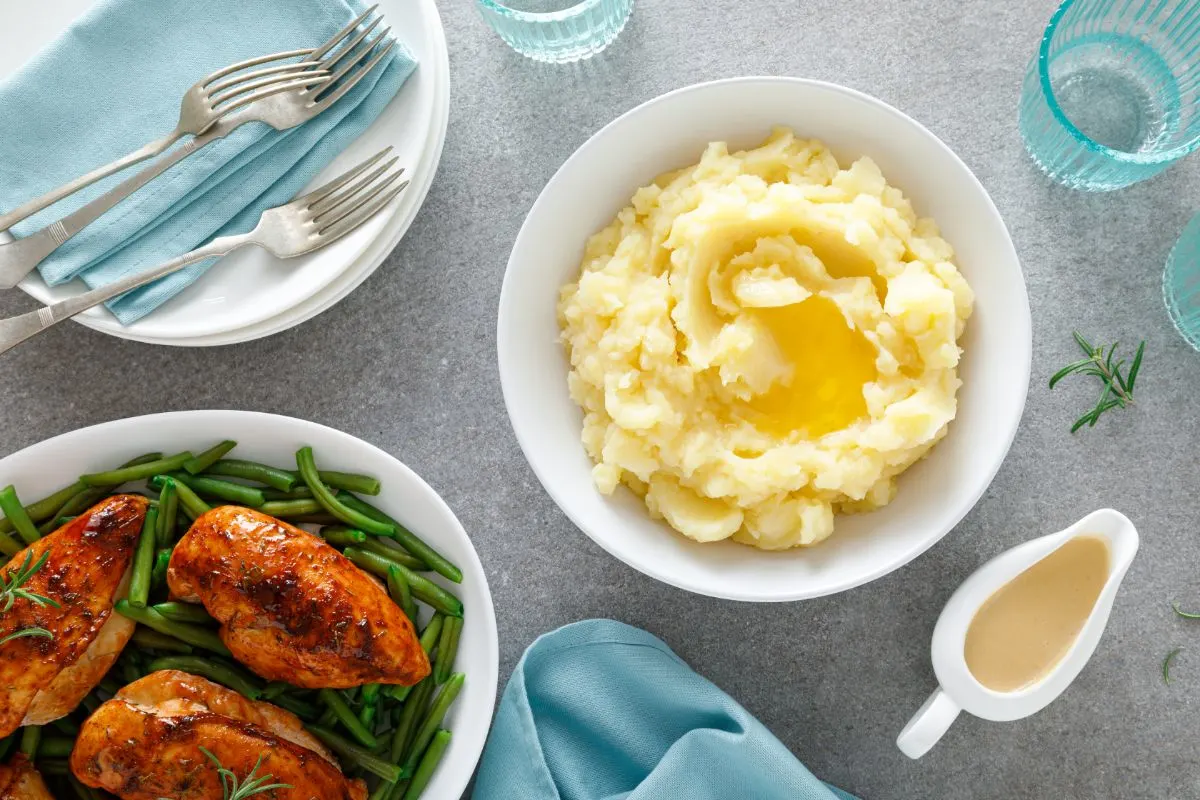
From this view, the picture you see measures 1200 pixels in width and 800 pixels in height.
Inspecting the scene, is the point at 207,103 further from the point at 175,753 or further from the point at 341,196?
the point at 175,753

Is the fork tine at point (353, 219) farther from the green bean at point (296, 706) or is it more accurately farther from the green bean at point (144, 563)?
the green bean at point (296, 706)

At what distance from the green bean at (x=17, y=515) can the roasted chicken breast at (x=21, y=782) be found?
0.56 m

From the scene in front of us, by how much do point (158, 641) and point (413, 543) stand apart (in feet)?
2.38

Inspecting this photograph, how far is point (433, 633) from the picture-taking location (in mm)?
2461

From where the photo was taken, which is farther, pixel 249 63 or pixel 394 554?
pixel 394 554

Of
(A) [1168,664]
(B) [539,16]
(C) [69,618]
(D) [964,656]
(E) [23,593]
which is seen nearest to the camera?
(E) [23,593]

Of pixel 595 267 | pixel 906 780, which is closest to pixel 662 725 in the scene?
pixel 906 780

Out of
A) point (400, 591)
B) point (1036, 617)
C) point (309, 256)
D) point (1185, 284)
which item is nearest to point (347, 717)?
point (400, 591)

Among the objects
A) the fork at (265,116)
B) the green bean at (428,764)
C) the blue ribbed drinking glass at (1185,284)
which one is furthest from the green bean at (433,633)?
the blue ribbed drinking glass at (1185,284)

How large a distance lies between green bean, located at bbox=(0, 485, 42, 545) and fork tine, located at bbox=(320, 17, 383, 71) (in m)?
1.35

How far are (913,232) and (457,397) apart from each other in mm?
1327

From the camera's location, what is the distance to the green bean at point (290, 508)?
2.47m

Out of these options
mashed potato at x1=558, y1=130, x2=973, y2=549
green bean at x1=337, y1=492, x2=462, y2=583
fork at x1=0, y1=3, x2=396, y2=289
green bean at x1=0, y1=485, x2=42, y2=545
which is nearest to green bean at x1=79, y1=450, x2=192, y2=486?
green bean at x1=0, y1=485, x2=42, y2=545

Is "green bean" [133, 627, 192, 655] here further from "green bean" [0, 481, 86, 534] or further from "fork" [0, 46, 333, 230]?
"fork" [0, 46, 333, 230]
